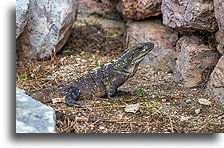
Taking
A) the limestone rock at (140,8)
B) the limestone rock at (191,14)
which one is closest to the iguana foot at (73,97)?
the limestone rock at (191,14)

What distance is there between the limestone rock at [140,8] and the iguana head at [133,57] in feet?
3.10

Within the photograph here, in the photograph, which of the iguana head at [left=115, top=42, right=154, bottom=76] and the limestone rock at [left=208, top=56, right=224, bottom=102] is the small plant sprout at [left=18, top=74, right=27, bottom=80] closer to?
the iguana head at [left=115, top=42, right=154, bottom=76]

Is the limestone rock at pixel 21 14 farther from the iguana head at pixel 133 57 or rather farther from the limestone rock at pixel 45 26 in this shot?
the iguana head at pixel 133 57

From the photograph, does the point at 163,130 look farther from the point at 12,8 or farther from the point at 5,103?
the point at 12,8

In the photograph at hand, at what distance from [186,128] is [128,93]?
1124mm

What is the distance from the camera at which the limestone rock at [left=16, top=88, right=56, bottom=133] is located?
3.88 metres

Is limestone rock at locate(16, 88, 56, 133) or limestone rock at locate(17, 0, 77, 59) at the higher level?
limestone rock at locate(17, 0, 77, 59)

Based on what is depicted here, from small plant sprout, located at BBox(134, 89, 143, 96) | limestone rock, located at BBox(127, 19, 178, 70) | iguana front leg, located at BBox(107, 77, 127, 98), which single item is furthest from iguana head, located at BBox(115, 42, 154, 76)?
limestone rock, located at BBox(127, 19, 178, 70)

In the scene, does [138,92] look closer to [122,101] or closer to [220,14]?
[122,101]

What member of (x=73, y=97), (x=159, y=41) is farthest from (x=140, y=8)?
(x=73, y=97)

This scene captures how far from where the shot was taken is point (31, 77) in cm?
519

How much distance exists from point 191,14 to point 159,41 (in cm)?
117

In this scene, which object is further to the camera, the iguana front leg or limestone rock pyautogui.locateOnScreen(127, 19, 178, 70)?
limestone rock pyautogui.locateOnScreen(127, 19, 178, 70)

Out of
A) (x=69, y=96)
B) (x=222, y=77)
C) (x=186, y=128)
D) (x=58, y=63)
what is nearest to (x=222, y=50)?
(x=222, y=77)
